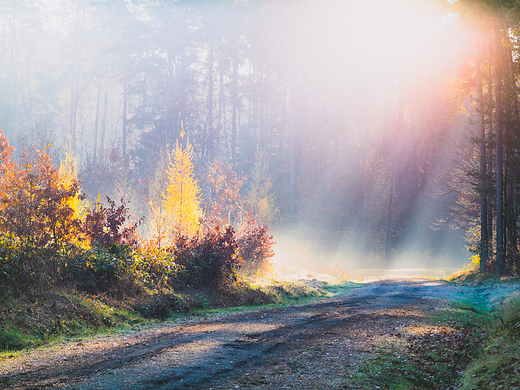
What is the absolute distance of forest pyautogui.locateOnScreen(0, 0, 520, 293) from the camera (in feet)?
58.6

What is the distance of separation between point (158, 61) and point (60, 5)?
59.1 feet

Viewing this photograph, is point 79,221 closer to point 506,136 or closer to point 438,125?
point 506,136

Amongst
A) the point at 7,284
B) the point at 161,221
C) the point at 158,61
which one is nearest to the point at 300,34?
the point at 158,61

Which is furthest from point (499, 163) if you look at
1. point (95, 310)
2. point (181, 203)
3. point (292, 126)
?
point (292, 126)

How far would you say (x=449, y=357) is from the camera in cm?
702

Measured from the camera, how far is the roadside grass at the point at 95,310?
7.84m

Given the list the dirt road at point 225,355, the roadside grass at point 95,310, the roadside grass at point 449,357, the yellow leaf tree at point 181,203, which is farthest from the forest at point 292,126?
the roadside grass at point 449,357

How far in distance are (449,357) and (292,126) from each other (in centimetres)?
3538

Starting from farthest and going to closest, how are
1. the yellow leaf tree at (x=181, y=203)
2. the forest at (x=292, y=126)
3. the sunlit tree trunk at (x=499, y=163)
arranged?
1. the sunlit tree trunk at (x=499, y=163)
2. the forest at (x=292, y=126)
3. the yellow leaf tree at (x=181, y=203)

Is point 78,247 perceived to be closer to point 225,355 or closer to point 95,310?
point 95,310

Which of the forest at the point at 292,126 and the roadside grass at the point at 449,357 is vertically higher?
the forest at the point at 292,126

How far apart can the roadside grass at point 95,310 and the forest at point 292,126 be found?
0.89 meters

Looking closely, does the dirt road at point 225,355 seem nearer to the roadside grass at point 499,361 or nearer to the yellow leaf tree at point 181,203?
the roadside grass at point 499,361

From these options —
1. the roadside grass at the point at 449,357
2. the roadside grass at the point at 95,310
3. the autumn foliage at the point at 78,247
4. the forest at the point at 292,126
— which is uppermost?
the forest at the point at 292,126
